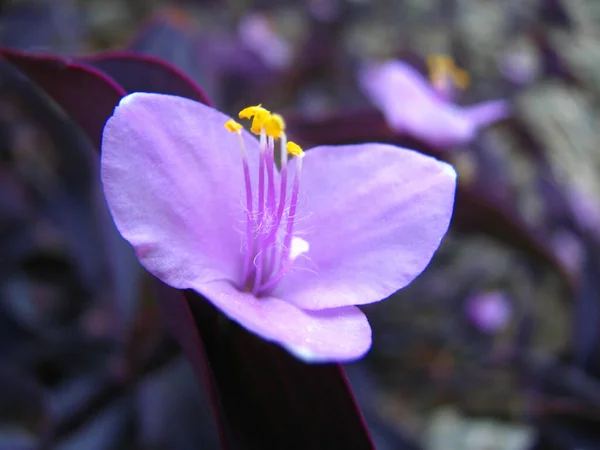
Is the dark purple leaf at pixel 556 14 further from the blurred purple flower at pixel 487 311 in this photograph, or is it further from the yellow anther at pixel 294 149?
the yellow anther at pixel 294 149

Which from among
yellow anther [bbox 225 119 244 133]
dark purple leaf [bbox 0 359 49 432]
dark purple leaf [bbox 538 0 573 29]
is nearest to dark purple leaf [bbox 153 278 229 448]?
yellow anther [bbox 225 119 244 133]

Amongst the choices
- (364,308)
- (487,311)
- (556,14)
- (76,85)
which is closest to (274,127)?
(76,85)

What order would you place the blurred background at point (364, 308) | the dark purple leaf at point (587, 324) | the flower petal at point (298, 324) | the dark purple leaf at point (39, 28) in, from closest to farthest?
the flower petal at point (298, 324), the blurred background at point (364, 308), the dark purple leaf at point (587, 324), the dark purple leaf at point (39, 28)

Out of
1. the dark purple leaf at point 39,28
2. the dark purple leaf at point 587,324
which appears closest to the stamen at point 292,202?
the dark purple leaf at point 587,324

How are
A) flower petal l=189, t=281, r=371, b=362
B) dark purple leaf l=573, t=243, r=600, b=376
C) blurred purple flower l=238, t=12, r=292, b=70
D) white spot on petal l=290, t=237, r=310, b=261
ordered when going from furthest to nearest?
1. blurred purple flower l=238, t=12, r=292, b=70
2. dark purple leaf l=573, t=243, r=600, b=376
3. white spot on petal l=290, t=237, r=310, b=261
4. flower petal l=189, t=281, r=371, b=362

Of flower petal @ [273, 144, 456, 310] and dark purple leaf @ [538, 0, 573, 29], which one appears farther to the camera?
dark purple leaf @ [538, 0, 573, 29]

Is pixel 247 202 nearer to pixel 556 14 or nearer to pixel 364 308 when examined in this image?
pixel 364 308

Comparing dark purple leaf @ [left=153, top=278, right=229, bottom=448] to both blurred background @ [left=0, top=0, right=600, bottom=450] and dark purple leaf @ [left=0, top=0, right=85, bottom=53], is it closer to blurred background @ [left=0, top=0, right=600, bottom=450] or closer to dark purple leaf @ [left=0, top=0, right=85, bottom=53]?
blurred background @ [left=0, top=0, right=600, bottom=450]

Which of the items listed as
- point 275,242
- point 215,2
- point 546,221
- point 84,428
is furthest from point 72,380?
point 215,2

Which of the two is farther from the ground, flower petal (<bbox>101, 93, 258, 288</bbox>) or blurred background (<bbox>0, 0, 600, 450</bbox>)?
flower petal (<bbox>101, 93, 258, 288</bbox>)
